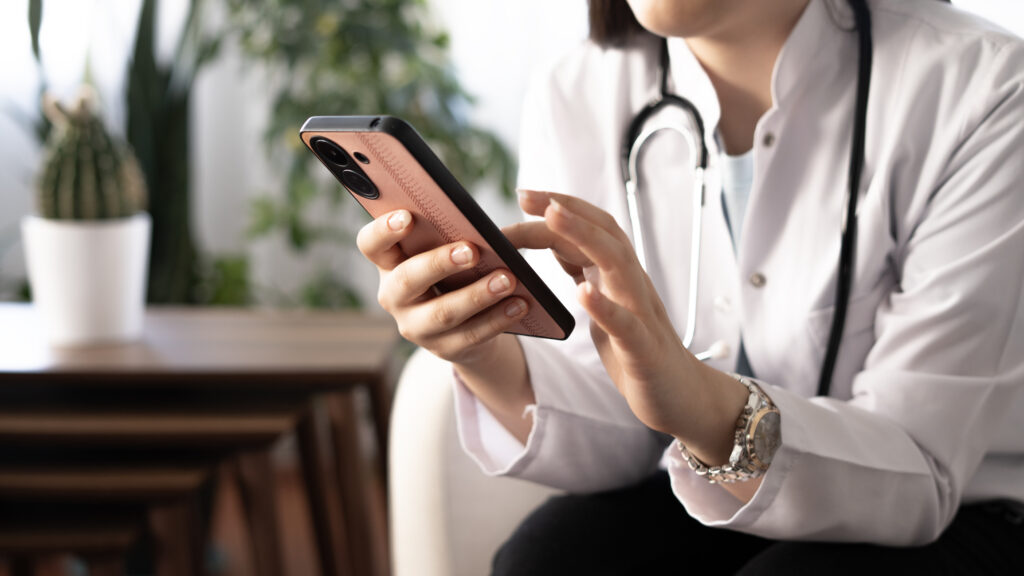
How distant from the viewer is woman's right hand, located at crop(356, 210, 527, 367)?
1.98ft

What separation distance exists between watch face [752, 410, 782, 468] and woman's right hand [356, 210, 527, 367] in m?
0.18

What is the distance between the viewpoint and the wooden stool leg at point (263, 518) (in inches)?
55.7

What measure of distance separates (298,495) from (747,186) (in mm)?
1722

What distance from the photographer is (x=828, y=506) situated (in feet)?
2.26

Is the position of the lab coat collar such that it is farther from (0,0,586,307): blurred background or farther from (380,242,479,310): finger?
(0,0,586,307): blurred background

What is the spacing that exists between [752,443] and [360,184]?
318mm

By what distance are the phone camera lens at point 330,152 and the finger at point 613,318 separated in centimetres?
17

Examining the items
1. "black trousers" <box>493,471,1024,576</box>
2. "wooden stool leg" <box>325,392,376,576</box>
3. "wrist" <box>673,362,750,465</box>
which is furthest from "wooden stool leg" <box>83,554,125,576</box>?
"wrist" <box>673,362,750,465</box>

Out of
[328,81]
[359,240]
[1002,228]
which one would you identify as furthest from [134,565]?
[1002,228]

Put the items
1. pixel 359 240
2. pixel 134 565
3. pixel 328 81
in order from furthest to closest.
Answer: pixel 328 81, pixel 134 565, pixel 359 240

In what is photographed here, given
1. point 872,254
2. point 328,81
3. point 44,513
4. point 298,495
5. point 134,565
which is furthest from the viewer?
point 298,495

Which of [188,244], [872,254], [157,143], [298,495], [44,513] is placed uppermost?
[872,254]

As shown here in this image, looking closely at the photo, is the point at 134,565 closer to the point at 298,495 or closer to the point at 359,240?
the point at 298,495

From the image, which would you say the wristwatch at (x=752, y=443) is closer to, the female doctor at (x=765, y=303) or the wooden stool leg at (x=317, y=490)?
the female doctor at (x=765, y=303)
